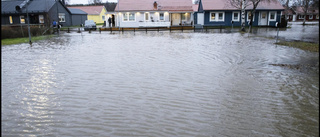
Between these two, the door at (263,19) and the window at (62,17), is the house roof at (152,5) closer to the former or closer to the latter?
the door at (263,19)

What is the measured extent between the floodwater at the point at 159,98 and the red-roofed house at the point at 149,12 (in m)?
29.3

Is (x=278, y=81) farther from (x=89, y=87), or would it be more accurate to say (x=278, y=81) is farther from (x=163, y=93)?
(x=89, y=87)

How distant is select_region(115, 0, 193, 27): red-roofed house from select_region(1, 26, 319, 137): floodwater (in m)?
29.3

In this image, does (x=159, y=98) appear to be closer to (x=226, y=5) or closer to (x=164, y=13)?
(x=164, y=13)

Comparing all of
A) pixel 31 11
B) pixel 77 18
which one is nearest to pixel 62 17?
pixel 31 11

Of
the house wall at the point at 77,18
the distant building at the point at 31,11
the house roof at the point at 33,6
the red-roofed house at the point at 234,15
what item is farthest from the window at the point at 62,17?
the red-roofed house at the point at 234,15

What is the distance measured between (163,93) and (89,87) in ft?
7.04

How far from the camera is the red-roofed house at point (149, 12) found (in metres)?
40.1

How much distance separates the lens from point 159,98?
675 cm

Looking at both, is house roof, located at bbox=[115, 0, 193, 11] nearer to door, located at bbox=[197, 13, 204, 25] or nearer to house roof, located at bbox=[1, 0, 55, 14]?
door, located at bbox=[197, 13, 204, 25]

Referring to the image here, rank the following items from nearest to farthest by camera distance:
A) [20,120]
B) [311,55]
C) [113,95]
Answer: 1. [20,120]
2. [113,95]
3. [311,55]

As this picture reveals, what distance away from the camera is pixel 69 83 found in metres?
8.12

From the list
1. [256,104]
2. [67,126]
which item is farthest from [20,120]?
[256,104]

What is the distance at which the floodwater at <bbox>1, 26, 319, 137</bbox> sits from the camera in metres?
5.05
